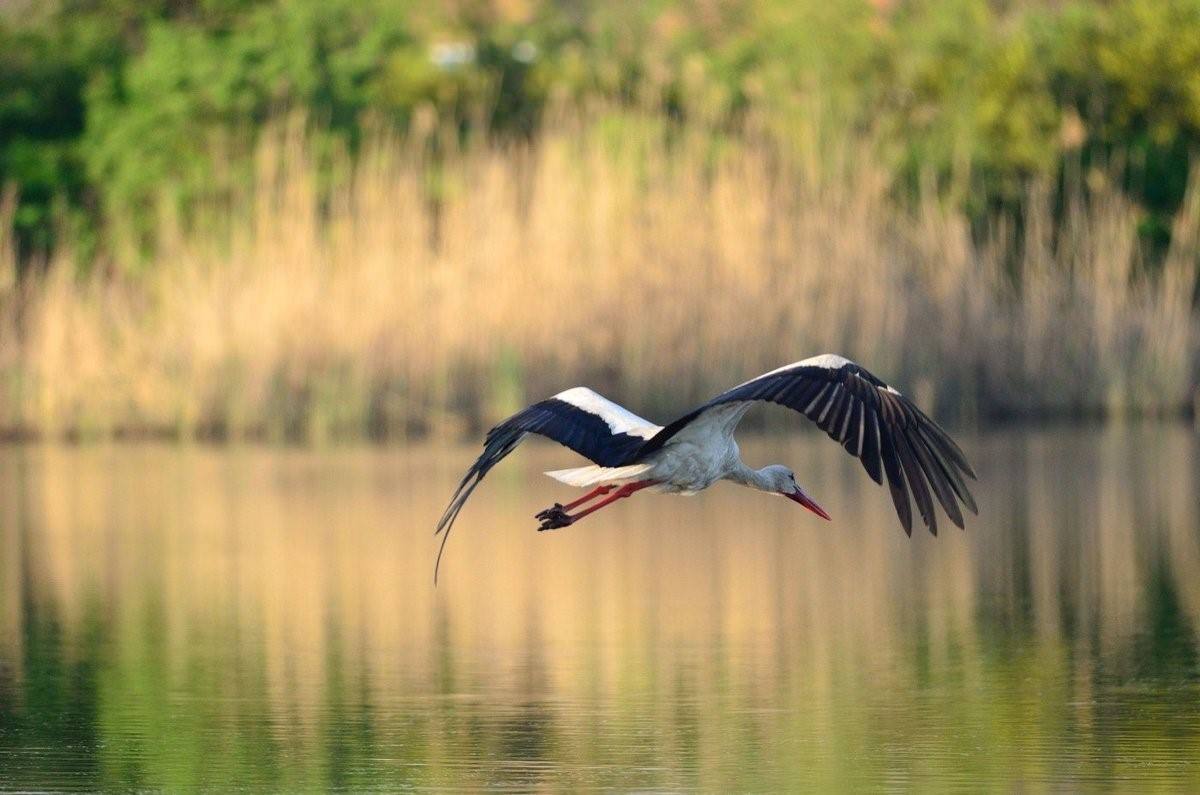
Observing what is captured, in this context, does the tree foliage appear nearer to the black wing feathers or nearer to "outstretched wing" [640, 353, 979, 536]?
the black wing feathers

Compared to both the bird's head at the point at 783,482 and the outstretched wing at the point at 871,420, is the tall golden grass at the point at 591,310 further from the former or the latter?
the outstretched wing at the point at 871,420

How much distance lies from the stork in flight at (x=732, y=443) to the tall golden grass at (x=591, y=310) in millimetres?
10404

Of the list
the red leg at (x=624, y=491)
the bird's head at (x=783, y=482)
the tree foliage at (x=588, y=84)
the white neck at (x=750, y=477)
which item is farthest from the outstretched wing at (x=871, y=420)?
the tree foliage at (x=588, y=84)

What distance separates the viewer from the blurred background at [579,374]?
8.81m

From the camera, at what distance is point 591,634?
10836 millimetres

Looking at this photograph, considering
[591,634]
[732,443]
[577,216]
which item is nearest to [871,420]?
[732,443]

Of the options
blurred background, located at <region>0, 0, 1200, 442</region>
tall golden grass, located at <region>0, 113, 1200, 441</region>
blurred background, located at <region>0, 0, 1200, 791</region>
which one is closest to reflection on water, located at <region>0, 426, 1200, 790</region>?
blurred background, located at <region>0, 0, 1200, 791</region>

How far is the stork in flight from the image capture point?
315 inches

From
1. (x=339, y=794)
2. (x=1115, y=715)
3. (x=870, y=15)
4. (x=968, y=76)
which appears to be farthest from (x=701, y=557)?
(x=870, y=15)

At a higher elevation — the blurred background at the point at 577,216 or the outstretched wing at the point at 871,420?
the blurred background at the point at 577,216

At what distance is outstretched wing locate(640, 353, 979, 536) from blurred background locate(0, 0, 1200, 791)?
0.85 meters

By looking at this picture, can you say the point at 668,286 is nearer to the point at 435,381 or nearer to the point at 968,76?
the point at 435,381

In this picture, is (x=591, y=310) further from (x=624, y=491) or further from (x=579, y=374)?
(x=624, y=491)

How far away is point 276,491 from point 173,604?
4796 millimetres
